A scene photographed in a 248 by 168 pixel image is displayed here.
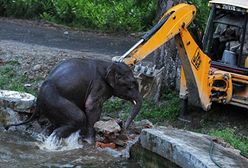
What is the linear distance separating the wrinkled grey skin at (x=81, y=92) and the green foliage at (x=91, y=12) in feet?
29.1

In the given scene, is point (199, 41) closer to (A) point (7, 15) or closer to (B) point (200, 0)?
(B) point (200, 0)

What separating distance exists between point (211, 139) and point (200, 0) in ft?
32.0

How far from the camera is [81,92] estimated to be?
914 cm

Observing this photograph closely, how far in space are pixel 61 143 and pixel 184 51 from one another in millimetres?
2568

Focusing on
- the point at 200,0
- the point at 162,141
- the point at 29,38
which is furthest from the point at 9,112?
the point at 200,0

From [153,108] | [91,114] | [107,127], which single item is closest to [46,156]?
[91,114]

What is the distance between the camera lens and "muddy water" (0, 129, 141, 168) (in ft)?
27.7

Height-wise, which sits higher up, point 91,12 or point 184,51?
point 91,12

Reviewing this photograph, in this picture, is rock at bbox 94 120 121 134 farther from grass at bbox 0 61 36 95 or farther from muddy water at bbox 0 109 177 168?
grass at bbox 0 61 36 95

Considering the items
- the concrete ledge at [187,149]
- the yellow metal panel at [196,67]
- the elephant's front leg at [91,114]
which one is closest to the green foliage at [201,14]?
A: the yellow metal panel at [196,67]

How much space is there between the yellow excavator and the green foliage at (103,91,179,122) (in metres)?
0.44

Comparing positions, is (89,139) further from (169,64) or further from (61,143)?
(169,64)

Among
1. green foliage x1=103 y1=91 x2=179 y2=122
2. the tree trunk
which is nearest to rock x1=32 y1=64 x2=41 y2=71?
green foliage x1=103 y1=91 x2=179 y2=122

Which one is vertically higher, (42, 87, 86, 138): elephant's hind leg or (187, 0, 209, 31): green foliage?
(187, 0, 209, 31): green foliage
